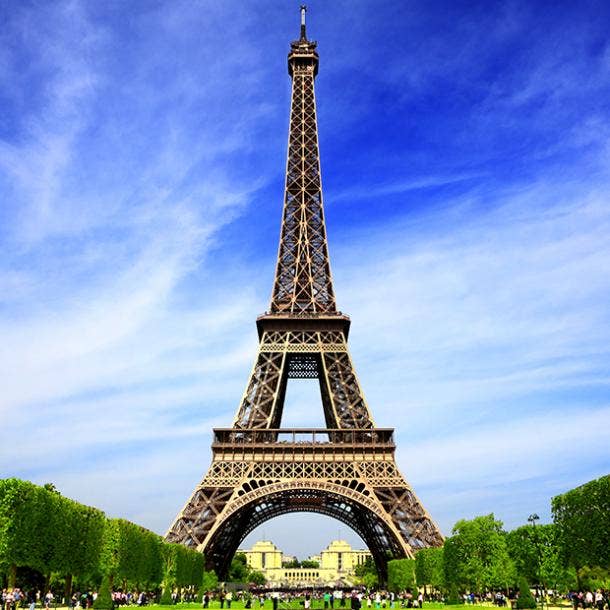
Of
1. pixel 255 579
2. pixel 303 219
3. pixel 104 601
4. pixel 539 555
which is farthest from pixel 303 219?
pixel 255 579

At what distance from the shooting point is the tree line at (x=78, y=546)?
30.5 metres

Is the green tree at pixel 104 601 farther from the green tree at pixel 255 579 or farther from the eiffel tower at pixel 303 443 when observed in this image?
the green tree at pixel 255 579

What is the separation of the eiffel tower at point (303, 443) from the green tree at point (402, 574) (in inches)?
48.7

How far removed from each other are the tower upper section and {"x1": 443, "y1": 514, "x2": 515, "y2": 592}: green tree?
2241 cm

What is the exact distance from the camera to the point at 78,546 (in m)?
36.0

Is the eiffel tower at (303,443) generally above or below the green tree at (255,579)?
above

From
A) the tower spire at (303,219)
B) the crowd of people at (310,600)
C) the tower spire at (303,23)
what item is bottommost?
the crowd of people at (310,600)

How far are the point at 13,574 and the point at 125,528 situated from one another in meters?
13.5

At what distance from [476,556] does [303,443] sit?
1626 centimetres

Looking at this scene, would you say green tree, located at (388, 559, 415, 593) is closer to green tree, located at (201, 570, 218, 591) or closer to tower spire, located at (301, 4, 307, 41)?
green tree, located at (201, 570, 218, 591)

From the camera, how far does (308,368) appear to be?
64.4 metres

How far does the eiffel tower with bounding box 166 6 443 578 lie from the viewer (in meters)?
51.4

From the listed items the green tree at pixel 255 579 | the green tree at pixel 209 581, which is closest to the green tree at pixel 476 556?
the green tree at pixel 209 581

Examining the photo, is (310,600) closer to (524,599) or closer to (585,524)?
(524,599)
